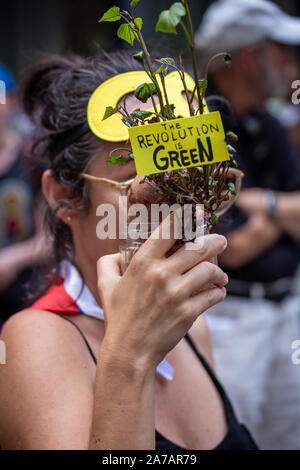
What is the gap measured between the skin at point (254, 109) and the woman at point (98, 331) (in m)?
0.85

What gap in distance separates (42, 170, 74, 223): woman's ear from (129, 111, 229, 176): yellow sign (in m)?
0.53

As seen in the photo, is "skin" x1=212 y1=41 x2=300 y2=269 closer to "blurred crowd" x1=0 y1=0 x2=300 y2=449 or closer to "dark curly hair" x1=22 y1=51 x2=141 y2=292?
"blurred crowd" x1=0 y1=0 x2=300 y2=449

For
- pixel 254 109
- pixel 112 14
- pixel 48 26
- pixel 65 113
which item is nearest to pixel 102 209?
pixel 65 113

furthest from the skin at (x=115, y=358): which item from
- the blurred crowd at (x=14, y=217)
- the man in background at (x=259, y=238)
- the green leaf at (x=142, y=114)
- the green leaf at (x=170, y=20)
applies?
the blurred crowd at (x=14, y=217)

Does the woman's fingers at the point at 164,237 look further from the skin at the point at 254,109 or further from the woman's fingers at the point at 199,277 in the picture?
the skin at the point at 254,109

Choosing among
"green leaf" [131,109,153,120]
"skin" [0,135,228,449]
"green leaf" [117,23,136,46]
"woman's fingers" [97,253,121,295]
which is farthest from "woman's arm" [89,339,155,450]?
"green leaf" [117,23,136,46]

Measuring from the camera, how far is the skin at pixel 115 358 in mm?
889

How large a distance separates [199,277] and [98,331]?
518 mm

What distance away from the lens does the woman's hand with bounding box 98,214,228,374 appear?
878 millimetres

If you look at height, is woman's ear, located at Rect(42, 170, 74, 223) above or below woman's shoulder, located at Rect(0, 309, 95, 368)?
above

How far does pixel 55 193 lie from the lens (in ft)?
4.54

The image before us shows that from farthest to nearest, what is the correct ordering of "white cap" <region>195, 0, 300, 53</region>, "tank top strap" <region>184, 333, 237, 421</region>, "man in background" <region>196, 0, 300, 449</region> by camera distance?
"white cap" <region>195, 0, 300, 53</region>, "man in background" <region>196, 0, 300, 449</region>, "tank top strap" <region>184, 333, 237, 421</region>

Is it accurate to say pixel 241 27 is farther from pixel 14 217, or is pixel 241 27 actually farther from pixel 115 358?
pixel 115 358
